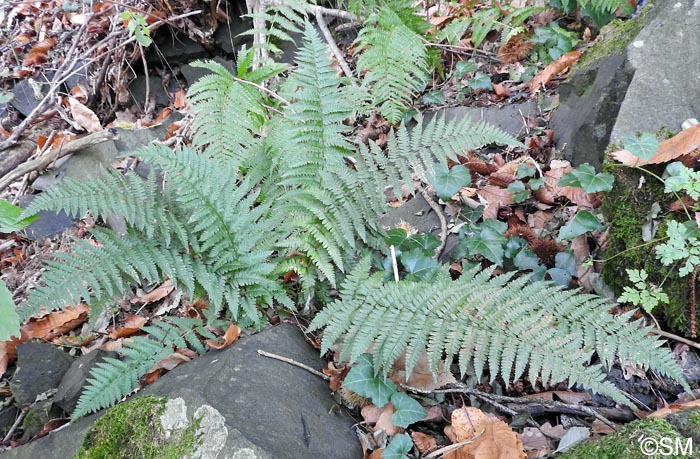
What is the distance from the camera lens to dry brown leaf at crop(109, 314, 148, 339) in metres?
3.00

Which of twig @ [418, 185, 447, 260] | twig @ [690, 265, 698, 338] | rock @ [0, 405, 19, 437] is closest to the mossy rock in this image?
twig @ [690, 265, 698, 338]

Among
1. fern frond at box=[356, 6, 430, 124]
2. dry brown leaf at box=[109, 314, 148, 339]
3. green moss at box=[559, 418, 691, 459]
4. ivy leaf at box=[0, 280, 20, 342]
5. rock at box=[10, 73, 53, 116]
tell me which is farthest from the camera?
rock at box=[10, 73, 53, 116]

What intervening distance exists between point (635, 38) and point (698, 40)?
313mm

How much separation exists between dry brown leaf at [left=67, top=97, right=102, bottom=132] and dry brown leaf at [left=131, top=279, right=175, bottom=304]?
2.41m

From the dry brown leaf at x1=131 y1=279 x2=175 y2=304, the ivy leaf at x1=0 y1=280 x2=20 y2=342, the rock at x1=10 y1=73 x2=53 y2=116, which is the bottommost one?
the dry brown leaf at x1=131 y1=279 x2=175 y2=304

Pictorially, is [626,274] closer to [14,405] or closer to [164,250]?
[164,250]

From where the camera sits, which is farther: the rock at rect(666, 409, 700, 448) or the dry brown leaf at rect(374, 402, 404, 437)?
the dry brown leaf at rect(374, 402, 404, 437)

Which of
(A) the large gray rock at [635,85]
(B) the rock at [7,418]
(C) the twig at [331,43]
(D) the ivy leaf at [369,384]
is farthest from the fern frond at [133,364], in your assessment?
(C) the twig at [331,43]

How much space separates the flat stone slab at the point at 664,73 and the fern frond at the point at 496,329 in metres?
1.09

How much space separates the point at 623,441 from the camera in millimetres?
1625

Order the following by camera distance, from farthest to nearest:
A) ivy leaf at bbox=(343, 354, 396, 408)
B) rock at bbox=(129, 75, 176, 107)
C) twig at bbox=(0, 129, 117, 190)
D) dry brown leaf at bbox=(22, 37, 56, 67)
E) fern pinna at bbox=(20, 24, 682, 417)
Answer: dry brown leaf at bbox=(22, 37, 56, 67), rock at bbox=(129, 75, 176, 107), twig at bbox=(0, 129, 117, 190), ivy leaf at bbox=(343, 354, 396, 408), fern pinna at bbox=(20, 24, 682, 417)

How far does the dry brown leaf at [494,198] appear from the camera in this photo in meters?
2.95

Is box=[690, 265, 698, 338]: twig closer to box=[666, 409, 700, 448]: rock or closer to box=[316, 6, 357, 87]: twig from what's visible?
box=[666, 409, 700, 448]: rock

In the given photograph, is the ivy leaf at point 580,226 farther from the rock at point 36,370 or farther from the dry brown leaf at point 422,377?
the rock at point 36,370
